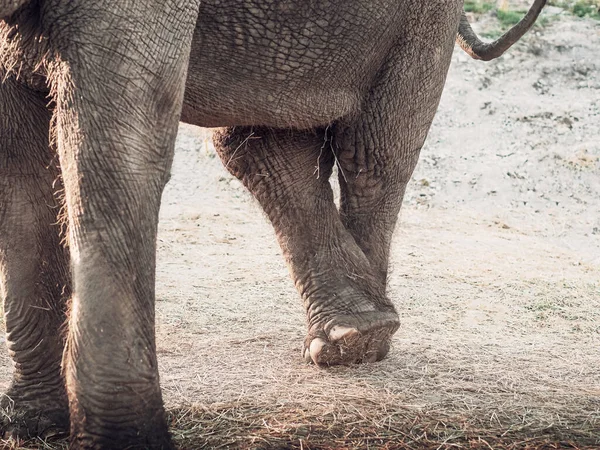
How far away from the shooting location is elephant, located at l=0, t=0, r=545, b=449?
138 inches

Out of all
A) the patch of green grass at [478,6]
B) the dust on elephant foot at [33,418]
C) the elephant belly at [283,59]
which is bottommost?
the dust on elephant foot at [33,418]

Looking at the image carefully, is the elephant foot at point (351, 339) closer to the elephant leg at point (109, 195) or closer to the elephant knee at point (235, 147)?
the elephant knee at point (235, 147)

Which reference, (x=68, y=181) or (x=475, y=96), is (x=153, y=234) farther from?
(x=475, y=96)

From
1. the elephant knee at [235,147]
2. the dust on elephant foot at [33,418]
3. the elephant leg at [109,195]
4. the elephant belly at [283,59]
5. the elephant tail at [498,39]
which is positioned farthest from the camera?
the elephant tail at [498,39]

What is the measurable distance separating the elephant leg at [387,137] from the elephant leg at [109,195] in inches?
68.8

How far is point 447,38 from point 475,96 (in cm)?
685

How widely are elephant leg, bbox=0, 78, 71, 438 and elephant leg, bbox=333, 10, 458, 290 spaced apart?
1617 mm

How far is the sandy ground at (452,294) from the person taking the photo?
4.33m

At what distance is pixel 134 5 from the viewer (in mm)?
3516

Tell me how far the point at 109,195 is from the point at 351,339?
83.1 inches

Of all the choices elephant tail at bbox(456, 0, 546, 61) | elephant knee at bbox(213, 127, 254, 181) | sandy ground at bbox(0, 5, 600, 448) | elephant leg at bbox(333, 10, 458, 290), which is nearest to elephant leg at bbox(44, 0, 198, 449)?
sandy ground at bbox(0, 5, 600, 448)

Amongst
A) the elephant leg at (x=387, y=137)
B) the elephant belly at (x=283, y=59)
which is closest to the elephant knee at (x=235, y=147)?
the elephant leg at (x=387, y=137)

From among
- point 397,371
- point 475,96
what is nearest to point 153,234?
point 397,371

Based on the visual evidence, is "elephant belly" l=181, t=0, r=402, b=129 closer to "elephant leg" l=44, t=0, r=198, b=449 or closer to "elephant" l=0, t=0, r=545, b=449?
"elephant" l=0, t=0, r=545, b=449
